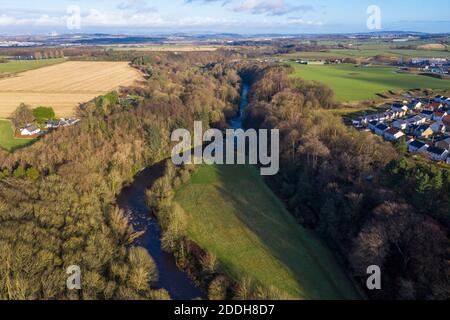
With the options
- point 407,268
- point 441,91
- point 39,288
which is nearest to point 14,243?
point 39,288

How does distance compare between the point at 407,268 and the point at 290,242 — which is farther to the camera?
the point at 290,242

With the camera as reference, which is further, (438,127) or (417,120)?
(417,120)

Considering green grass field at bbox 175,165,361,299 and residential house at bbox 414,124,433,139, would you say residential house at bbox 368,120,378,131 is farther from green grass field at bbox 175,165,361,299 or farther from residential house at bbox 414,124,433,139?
green grass field at bbox 175,165,361,299

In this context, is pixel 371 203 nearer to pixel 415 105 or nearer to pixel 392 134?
pixel 392 134

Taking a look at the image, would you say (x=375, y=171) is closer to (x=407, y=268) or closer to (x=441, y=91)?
(x=407, y=268)

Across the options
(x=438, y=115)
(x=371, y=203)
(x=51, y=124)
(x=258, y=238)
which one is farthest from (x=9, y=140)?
(x=438, y=115)
